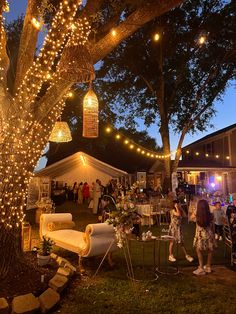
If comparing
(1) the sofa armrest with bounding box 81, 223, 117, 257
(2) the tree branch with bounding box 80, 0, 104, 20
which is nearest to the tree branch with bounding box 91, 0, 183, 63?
(2) the tree branch with bounding box 80, 0, 104, 20

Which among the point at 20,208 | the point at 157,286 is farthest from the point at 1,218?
the point at 157,286

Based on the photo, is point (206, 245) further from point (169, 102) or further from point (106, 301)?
point (169, 102)

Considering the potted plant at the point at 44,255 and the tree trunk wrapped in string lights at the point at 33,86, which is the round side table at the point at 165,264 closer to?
the potted plant at the point at 44,255

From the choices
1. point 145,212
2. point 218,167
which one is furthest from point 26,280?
point 218,167

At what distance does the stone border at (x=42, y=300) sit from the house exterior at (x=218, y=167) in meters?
19.6

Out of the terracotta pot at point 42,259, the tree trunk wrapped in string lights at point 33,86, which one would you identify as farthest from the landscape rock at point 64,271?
the tree trunk wrapped in string lights at point 33,86

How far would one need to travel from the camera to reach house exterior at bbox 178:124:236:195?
25.1m

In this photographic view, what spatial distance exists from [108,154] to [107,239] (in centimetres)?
2938

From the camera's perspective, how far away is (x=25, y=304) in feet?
14.3

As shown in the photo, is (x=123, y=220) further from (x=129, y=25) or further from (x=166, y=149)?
(x=166, y=149)

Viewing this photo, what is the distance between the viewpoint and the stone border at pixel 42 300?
13.9 ft

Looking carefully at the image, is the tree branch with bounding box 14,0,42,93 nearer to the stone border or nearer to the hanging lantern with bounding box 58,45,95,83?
the hanging lantern with bounding box 58,45,95,83

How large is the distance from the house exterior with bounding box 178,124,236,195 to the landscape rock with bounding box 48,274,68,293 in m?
19.5

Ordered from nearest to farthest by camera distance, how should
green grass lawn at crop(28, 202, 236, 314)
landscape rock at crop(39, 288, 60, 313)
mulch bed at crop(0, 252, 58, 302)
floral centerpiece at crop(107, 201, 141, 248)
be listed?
landscape rock at crop(39, 288, 60, 313), green grass lawn at crop(28, 202, 236, 314), mulch bed at crop(0, 252, 58, 302), floral centerpiece at crop(107, 201, 141, 248)
